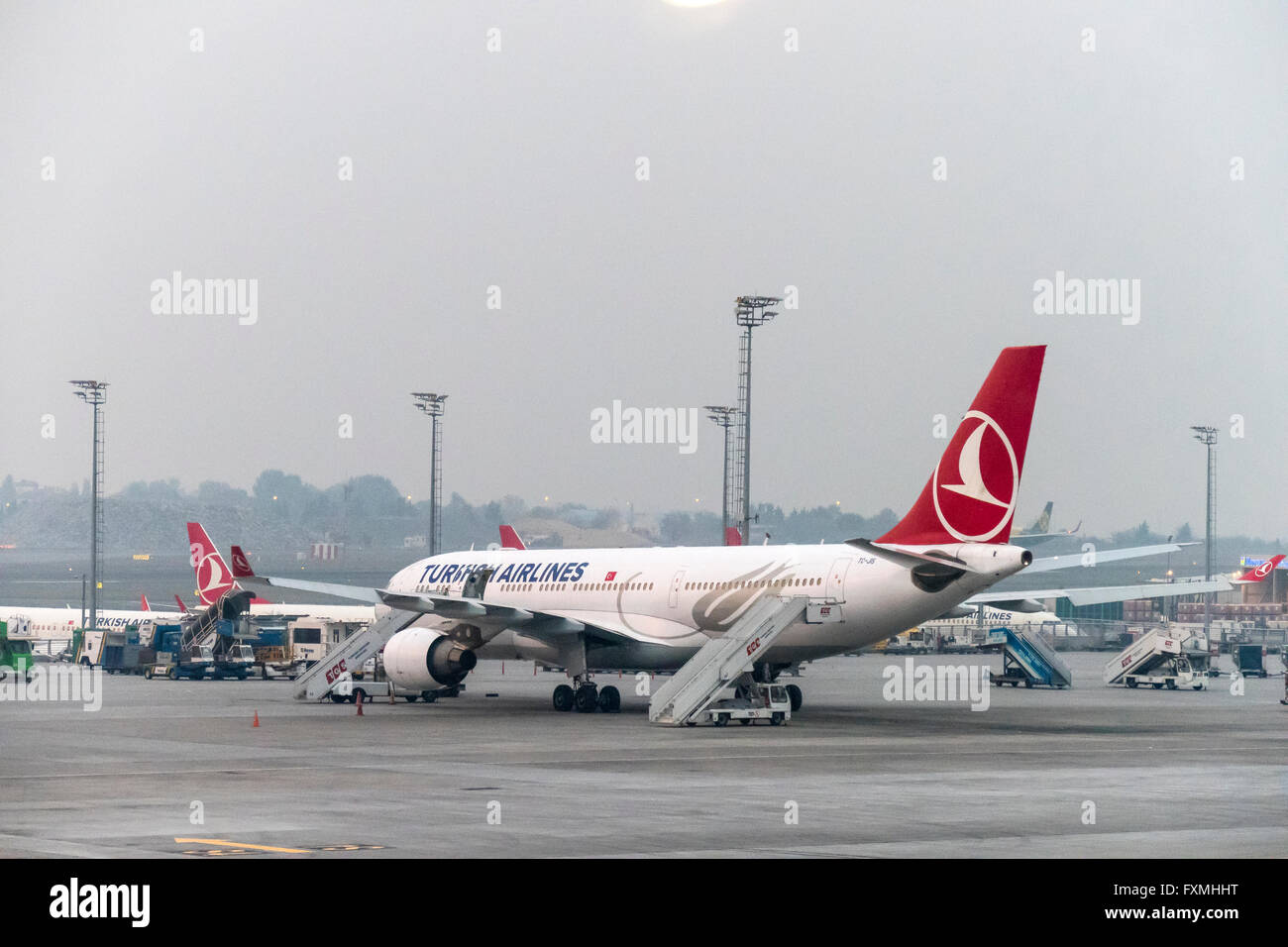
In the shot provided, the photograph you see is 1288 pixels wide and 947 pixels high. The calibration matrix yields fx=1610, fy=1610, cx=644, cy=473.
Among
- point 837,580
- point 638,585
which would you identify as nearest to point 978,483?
point 837,580

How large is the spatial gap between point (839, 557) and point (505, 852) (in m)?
21.1

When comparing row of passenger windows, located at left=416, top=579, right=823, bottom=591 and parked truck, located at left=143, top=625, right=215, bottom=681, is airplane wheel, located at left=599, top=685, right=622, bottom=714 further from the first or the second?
parked truck, located at left=143, top=625, right=215, bottom=681

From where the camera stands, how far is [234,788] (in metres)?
19.9

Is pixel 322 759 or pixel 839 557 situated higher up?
pixel 839 557

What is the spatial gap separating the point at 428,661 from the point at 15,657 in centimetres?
2348

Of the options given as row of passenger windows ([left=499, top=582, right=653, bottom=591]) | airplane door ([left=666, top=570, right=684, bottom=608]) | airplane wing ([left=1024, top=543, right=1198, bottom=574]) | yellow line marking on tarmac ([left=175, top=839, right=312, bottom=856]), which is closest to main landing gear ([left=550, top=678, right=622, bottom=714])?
row of passenger windows ([left=499, top=582, right=653, bottom=591])

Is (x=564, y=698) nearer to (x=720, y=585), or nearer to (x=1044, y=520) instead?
(x=720, y=585)

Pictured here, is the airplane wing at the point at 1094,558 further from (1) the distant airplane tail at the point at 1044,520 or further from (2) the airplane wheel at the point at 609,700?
(1) the distant airplane tail at the point at 1044,520

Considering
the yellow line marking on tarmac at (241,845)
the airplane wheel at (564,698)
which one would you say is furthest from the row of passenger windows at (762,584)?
the yellow line marking on tarmac at (241,845)

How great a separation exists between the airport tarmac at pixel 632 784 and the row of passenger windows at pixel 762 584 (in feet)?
9.70
